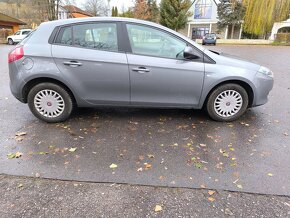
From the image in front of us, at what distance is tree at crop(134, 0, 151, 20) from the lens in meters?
37.8

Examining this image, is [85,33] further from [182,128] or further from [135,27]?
[182,128]

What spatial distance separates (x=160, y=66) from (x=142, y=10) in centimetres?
3732

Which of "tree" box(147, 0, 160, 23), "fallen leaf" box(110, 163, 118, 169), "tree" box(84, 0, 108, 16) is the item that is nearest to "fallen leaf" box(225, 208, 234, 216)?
"fallen leaf" box(110, 163, 118, 169)

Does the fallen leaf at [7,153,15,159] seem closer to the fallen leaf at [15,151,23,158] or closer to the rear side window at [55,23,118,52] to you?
the fallen leaf at [15,151,23,158]

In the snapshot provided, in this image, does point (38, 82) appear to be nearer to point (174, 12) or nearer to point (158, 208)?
point (158, 208)

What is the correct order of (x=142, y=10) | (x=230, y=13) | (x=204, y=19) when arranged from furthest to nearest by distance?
(x=204, y=19) < (x=142, y=10) < (x=230, y=13)

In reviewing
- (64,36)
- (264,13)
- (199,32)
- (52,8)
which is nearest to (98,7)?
(52,8)

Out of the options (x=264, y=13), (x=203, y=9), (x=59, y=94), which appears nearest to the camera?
(x=59, y=94)

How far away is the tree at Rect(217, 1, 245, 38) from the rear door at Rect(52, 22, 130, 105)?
35251 mm

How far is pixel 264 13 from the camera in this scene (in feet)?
100

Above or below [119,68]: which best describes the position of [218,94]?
below

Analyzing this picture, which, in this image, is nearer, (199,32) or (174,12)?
(174,12)

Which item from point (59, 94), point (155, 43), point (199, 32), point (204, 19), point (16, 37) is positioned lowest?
point (59, 94)

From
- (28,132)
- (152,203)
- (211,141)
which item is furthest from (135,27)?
(152,203)
